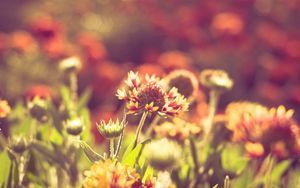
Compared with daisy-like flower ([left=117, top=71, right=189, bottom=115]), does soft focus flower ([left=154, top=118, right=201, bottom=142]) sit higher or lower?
higher

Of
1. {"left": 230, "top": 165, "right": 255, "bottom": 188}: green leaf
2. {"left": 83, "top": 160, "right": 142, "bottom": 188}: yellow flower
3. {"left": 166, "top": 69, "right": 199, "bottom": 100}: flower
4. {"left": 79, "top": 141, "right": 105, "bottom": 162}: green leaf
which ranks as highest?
{"left": 166, "top": 69, "right": 199, "bottom": 100}: flower

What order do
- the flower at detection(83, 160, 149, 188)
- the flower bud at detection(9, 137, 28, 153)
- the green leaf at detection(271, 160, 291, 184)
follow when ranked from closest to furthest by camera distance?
1. the flower at detection(83, 160, 149, 188)
2. the flower bud at detection(9, 137, 28, 153)
3. the green leaf at detection(271, 160, 291, 184)

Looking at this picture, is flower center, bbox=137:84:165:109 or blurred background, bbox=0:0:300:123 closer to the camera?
flower center, bbox=137:84:165:109

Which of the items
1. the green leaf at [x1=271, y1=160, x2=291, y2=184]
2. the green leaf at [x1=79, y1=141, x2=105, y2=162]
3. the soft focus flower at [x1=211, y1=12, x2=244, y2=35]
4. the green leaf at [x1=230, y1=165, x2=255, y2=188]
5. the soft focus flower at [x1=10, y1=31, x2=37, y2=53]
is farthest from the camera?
the soft focus flower at [x1=211, y1=12, x2=244, y2=35]

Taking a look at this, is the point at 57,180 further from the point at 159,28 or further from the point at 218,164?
the point at 159,28

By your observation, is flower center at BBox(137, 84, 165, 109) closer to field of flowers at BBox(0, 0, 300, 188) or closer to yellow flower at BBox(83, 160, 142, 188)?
field of flowers at BBox(0, 0, 300, 188)

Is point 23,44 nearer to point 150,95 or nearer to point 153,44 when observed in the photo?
point 153,44

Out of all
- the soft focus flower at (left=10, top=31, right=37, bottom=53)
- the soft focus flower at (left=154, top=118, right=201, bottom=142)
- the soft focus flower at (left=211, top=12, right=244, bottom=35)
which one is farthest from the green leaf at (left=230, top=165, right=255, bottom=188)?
the soft focus flower at (left=211, top=12, right=244, bottom=35)

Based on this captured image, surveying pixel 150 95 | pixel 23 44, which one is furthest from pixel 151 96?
pixel 23 44

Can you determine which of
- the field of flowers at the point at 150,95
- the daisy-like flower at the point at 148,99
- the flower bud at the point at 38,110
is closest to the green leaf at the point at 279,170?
the field of flowers at the point at 150,95
